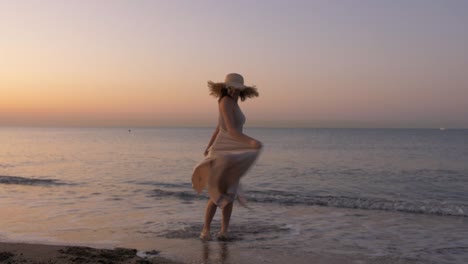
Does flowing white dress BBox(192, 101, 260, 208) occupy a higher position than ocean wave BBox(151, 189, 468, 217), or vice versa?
flowing white dress BBox(192, 101, 260, 208)

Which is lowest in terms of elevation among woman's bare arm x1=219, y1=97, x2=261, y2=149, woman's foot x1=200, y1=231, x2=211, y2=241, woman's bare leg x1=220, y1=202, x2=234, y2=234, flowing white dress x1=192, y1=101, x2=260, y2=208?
woman's foot x1=200, y1=231, x2=211, y2=241

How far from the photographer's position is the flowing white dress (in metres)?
6.11

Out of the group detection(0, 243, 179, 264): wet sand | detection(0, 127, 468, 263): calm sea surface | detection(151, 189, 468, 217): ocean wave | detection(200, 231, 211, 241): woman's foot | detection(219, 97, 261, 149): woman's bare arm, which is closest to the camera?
detection(0, 243, 179, 264): wet sand

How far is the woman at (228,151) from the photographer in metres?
6.08

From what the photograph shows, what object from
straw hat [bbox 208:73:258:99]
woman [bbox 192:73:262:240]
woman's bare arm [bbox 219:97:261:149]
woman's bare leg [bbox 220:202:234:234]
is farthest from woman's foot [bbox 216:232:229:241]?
straw hat [bbox 208:73:258:99]

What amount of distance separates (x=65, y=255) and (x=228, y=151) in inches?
91.0

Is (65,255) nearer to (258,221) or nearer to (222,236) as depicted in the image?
(222,236)

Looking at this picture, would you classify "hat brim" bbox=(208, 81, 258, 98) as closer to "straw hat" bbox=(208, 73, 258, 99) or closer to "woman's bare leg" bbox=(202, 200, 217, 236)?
"straw hat" bbox=(208, 73, 258, 99)

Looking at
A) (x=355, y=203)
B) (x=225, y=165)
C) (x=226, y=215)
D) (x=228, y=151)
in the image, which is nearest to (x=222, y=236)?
(x=226, y=215)

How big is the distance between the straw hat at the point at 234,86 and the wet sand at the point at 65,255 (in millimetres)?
2219

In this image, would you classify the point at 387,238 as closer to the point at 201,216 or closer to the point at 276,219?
the point at 276,219

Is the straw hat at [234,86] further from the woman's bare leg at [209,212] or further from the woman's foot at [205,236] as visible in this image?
the woman's foot at [205,236]

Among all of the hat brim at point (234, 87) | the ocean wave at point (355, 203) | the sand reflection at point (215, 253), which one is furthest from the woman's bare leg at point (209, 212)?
the ocean wave at point (355, 203)

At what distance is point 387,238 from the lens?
24.1ft
